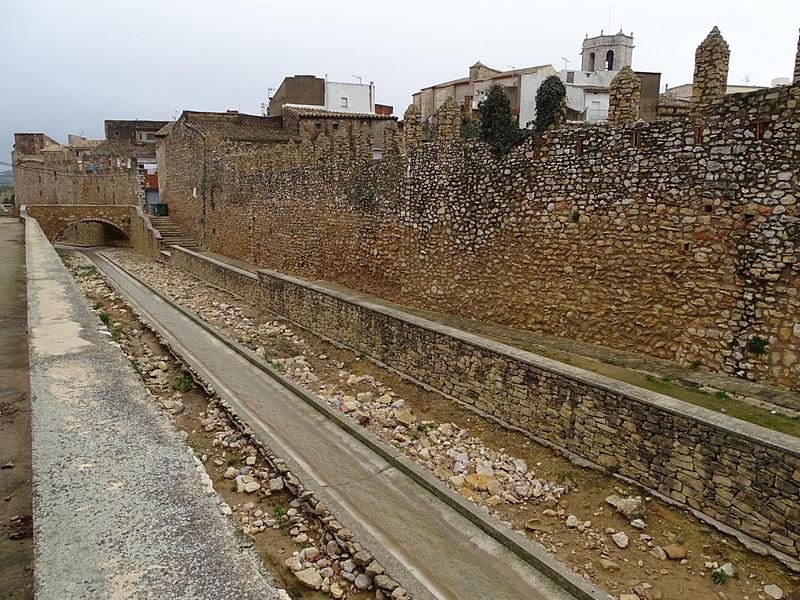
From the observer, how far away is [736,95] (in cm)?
599

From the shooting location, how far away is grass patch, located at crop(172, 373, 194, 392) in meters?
8.22

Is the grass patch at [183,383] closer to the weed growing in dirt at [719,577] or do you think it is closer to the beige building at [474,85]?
the weed growing in dirt at [719,577]

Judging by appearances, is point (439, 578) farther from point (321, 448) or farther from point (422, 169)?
point (422, 169)

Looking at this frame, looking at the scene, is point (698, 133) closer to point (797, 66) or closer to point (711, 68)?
point (711, 68)

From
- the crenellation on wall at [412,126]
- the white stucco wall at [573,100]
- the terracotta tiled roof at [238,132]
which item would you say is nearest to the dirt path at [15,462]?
the crenellation on wall at [412,126]

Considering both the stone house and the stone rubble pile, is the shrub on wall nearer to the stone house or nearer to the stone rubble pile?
the stone rubble pile

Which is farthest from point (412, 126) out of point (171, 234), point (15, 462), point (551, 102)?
point (171, 234)

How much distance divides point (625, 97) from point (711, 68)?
43.2 inches

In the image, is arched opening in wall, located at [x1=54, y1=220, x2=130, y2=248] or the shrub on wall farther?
arched opening in wall, located at [x1=54, y1=220, x2=130, y2=248]

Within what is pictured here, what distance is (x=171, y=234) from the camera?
2427cm

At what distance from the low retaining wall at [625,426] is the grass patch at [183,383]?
117 inches

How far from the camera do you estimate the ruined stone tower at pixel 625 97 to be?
272 inches

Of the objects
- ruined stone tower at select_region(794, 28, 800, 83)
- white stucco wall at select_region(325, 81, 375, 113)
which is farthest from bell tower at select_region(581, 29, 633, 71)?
ruined stone tower at select_region(794, 28, 800, 83)

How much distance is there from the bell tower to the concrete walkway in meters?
39.2
